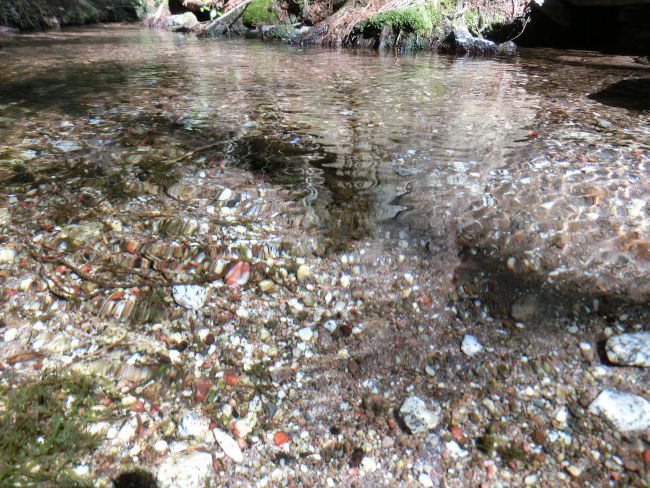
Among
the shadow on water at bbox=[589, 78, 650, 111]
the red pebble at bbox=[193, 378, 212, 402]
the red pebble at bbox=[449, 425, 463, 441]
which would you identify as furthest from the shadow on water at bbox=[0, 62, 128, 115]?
the shadow on water at bbox=[589, 78, 650, 111]

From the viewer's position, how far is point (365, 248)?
88.9 inches

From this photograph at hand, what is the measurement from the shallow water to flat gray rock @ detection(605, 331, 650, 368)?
272mm

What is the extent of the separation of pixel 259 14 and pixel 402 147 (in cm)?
1092

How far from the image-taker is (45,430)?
1.33 m

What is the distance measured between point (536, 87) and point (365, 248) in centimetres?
460

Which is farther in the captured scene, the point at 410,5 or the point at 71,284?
the point at 410,5

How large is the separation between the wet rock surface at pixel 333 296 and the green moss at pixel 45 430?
0.04m

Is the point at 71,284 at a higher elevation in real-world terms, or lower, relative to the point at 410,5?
lower

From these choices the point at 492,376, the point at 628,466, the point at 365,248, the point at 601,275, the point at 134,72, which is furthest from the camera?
the point at 134,72

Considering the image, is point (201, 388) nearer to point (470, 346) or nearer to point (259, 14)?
point (470, 346)

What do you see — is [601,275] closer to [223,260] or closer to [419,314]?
[419,314]

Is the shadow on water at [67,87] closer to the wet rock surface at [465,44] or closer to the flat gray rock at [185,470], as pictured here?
the flat gray rock at [185,470]

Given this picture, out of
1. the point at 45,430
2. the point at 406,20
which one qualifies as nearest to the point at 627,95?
the point at 406,20

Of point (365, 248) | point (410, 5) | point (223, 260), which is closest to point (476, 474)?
point (365, 248)
